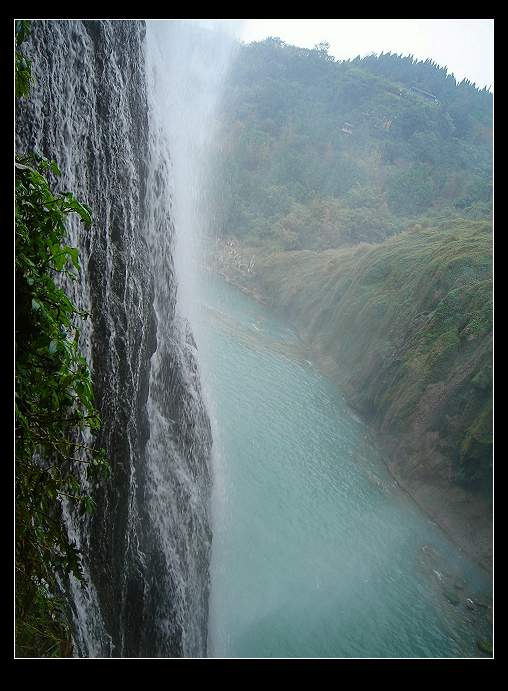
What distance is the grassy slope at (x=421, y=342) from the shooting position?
711 inches

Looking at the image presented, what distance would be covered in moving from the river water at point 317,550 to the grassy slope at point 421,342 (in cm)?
184

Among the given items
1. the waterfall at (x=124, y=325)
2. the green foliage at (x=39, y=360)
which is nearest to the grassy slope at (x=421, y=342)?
the waterfall at (x=124, y=325)

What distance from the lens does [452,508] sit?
16750 millimetres

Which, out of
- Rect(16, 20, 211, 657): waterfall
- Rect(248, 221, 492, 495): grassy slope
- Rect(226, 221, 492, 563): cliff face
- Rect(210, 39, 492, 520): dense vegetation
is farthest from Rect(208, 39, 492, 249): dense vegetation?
Rect(16, 20, 211, 657): waterfall

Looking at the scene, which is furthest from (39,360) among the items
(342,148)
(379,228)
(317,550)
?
(342,148)

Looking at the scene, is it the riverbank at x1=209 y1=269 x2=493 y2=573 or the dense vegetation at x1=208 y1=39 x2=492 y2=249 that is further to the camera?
the dense vegetation at x1=208 y1=39 x2=492 y2=249

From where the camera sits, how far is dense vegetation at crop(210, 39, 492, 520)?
1953 cm

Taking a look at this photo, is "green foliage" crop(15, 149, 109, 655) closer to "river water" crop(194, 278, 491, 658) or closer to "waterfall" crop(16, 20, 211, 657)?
"waterfall" crop(16, 20, 211, 657)

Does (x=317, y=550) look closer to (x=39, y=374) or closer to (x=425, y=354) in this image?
(x=39, y=374)

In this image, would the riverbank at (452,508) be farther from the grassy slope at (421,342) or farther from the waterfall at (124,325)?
the waterfall at (124,325)

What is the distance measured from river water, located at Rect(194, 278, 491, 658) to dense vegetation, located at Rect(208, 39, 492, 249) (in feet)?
108
